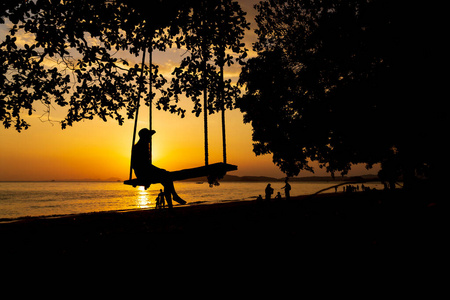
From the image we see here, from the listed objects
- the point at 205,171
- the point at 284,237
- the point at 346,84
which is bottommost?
the point at 284,237

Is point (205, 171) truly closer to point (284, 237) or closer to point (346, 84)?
point (284, 237)

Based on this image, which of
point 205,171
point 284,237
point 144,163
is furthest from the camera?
point 144,163

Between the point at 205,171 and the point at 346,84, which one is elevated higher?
the point at 346,84

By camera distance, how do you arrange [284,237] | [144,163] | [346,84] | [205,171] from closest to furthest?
A: [284,237]
[205,171]
[144,163]
[346,84]

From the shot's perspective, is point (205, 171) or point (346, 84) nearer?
point (205, 171)

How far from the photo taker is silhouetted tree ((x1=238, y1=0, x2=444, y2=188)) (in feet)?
28.8

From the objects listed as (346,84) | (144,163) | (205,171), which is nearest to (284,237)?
(205,171)

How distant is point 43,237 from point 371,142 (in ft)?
46.9

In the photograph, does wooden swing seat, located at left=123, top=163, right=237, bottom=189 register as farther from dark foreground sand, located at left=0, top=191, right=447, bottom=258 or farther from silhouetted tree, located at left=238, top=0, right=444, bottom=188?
silhouetted tree, located at left=238, top=0, right=444, bottom=188

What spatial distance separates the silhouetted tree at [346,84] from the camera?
8789 mm

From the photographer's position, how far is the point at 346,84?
15398 millimetres

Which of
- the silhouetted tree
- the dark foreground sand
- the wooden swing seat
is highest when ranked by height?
the silhouetted tree

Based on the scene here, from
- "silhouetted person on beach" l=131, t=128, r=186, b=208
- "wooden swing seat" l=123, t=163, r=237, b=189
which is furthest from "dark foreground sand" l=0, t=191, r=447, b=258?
"silhouetted person on beach" l=131, t=128, r=186, b=208

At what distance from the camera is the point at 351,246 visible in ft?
12.8
